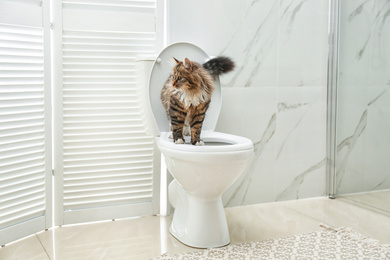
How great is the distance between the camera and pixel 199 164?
1678mm

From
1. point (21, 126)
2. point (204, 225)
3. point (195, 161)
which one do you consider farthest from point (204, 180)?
point (21, 126)

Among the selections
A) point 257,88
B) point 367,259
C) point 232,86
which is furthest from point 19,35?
point 367,259

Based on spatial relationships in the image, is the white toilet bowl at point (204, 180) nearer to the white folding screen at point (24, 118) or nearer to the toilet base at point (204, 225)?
the toilet base at point (204, 225)

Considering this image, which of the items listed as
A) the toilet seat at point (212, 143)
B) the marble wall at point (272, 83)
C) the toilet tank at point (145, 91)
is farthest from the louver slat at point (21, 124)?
the marble wall at point (272, 83)

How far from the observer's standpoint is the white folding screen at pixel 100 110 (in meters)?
2.09

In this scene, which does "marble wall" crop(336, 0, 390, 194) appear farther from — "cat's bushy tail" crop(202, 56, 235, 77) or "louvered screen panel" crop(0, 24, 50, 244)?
"louvered screen panel" crop(0, 24, 50, 244)

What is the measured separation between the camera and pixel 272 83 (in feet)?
8.24

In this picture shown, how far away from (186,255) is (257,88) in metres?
1.20

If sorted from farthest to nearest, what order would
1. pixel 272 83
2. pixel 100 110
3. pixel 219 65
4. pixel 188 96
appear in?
pixel 272 83 → pixel 100 110 → pixel 219 65 → pixel 188 96

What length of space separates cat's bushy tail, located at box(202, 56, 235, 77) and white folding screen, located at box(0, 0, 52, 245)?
850 mm

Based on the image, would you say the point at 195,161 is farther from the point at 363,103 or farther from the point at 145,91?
the point at 363,103

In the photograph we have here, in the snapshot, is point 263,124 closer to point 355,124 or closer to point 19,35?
point 355,124

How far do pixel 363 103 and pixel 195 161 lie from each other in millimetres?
1439

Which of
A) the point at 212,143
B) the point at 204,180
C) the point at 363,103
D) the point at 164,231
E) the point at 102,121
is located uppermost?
the point at 363,103
